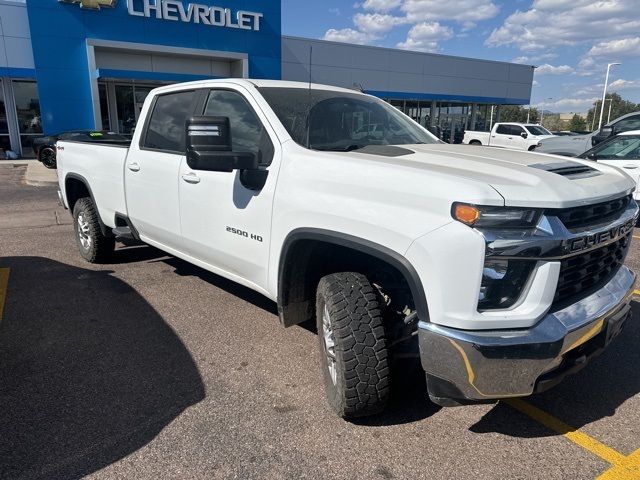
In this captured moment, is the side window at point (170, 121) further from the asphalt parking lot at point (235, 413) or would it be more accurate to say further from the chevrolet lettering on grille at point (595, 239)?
the chevrolet lettering on grille at point (595, 239)

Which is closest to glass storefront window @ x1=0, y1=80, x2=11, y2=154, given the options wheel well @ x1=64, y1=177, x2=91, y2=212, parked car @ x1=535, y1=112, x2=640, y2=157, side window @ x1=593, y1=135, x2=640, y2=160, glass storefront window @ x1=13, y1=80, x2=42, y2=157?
glass storefront window @ x1=13, y1=80, x2=42, y2=157

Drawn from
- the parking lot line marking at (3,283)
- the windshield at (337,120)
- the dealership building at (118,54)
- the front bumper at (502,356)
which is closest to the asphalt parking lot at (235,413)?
the parking lot line marking at (3,283)

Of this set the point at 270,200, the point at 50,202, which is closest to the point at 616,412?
the point at 270,200

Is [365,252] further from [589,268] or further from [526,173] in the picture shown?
[589,268]

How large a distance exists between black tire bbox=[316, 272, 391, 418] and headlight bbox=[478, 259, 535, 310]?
641 mm

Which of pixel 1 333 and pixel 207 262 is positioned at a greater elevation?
pixel 207 262

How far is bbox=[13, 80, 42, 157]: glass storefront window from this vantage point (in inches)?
837

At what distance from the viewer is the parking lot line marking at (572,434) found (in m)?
2.57

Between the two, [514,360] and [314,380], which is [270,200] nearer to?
[314,380]

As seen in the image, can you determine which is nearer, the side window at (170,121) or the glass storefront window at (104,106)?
the side window at (170,121)

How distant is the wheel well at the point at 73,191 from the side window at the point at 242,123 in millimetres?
2848

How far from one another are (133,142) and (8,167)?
660 inches

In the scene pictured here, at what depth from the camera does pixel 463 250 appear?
2.12m

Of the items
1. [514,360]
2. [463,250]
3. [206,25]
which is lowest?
[514,360]
